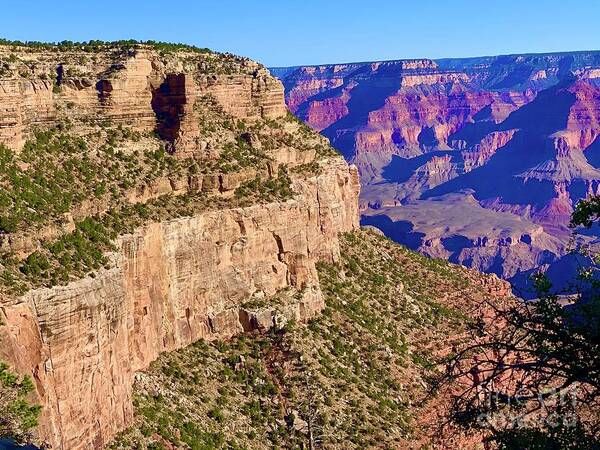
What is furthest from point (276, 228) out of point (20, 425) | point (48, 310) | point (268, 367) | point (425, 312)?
point (20, 425)

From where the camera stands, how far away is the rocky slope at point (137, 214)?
39.7 metres

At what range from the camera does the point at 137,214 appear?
52750mm

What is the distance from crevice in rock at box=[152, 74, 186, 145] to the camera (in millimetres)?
61000

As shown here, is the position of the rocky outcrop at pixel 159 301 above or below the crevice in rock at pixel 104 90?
below

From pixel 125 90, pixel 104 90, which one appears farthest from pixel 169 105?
pixel 104 90

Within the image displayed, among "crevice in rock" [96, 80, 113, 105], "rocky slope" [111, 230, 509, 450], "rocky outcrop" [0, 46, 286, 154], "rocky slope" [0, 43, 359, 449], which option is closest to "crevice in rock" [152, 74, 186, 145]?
"rocky outcrop" [0, 46, 286, 154]

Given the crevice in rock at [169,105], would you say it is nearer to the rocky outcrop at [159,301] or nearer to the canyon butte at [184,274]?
the canyon butte at [184,274]

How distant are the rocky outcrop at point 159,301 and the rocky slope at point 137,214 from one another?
0.11 metres

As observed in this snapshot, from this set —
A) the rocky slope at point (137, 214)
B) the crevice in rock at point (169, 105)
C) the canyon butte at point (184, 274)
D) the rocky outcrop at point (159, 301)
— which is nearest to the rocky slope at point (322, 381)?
the canyon butte at point (184, 274)

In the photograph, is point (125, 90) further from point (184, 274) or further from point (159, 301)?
point (159, 301)

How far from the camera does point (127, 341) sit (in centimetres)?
4669

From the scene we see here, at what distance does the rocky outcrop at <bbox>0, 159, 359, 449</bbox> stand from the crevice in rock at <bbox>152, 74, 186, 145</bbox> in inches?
338

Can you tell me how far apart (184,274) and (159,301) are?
3.19 m

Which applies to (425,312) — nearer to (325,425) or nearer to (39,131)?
(325,425)
